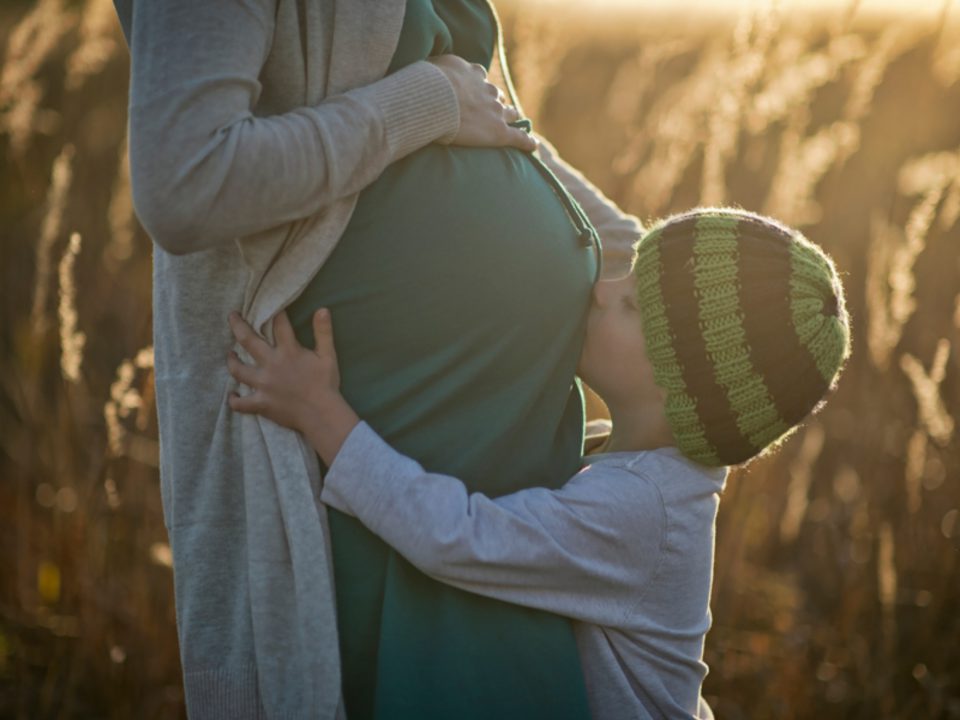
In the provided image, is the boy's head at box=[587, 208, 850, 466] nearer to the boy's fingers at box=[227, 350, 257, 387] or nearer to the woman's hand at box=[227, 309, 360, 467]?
the woman's hand at box=[227, 309, 360, 467]

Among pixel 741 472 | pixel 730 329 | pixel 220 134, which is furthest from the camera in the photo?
pixel 741 472

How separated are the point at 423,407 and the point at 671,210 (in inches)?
72.4

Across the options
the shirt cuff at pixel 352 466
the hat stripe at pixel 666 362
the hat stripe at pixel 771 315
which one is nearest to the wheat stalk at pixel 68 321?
the shirt cuff at pixel 352 466

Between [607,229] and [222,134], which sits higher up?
[222,134]

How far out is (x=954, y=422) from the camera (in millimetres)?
2650

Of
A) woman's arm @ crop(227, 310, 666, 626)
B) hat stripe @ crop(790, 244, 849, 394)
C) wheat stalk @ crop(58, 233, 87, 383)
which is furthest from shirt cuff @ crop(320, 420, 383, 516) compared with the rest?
wheat stalk @ crop(58, 233, 87, 383)

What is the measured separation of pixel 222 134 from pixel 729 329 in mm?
831

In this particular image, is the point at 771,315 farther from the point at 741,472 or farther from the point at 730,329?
the point at 741,472

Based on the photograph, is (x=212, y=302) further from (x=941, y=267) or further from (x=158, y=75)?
(x=941, y=267)

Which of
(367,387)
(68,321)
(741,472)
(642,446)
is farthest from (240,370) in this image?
(741,472)

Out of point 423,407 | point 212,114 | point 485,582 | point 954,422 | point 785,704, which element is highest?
point 212,114

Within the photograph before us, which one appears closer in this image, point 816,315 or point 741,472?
point 816,315

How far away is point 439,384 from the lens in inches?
57.8

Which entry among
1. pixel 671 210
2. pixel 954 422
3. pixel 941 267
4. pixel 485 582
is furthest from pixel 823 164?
pixel 485 582
